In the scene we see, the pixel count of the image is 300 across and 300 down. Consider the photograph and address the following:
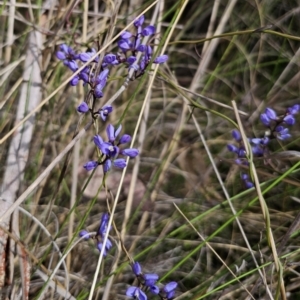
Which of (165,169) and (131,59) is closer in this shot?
(131,59)

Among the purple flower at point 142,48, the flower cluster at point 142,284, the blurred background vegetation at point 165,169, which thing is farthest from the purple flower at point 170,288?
the purple flower at point 142,48

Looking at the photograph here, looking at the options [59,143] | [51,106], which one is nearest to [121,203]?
[59,143]

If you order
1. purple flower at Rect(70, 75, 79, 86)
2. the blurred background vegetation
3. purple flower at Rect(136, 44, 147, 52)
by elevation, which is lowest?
the blurred background vegetation

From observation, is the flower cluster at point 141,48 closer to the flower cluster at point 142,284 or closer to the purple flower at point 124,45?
the purple flower at point 124,45

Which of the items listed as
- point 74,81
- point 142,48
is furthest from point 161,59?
point 74,81

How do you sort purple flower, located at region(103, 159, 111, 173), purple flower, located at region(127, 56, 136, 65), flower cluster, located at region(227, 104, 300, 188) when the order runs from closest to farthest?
purple flower, located at region(103, 159, 111, 173) → purple flower, located at region(127, 56, 136, 65) → flower cluster, located at region(227, 104, 300, 188)

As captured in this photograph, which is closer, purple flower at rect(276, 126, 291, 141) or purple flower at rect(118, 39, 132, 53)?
purple flower at rect(118, 39, 132, 53)

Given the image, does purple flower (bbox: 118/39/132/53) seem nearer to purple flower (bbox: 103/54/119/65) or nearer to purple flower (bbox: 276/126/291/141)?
purple flower (bbox: 103/54/119/65)

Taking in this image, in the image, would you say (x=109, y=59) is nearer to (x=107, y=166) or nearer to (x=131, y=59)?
(x=131, y=59)

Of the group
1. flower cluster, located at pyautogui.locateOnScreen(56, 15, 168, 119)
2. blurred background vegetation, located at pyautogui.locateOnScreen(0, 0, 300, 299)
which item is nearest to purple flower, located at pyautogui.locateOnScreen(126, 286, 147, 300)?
blurred background vegetation, located at pyautogui.locateOnScreen(0, 0, 300, 299)

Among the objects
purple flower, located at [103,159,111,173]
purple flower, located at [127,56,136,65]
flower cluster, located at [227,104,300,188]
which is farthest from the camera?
flower cluster, located at [227,104,300,188]

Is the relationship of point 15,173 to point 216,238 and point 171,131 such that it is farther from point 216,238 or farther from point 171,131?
point 171,131

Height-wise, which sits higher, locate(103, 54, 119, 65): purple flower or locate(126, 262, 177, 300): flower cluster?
locate(103, 54, 119, 65): purple flower
